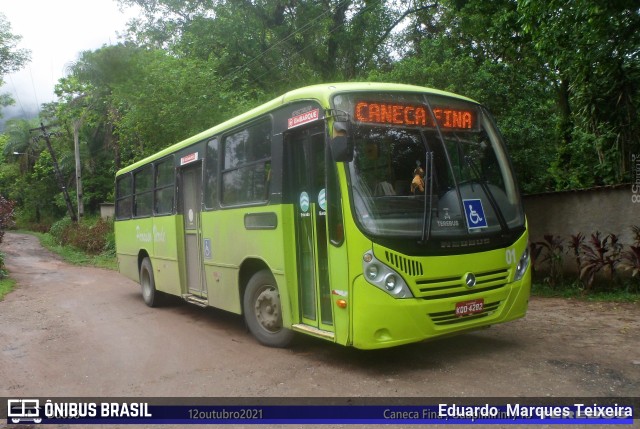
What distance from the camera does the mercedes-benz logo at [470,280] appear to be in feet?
17.4

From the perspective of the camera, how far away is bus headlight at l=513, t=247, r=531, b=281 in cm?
575

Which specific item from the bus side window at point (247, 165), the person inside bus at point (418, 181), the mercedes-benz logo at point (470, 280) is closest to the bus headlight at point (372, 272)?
the person inside bus at point (418, 181)

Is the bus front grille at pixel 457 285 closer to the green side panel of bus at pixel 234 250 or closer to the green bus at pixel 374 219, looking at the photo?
the green bus at pixel 374 219

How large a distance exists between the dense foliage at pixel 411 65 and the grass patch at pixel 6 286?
5.70m

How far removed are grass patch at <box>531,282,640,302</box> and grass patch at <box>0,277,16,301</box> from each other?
11.5 meters

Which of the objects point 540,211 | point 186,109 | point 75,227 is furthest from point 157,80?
point 75,227

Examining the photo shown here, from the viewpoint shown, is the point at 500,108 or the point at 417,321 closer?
the point at 417,321

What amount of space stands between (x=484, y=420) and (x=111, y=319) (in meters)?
6.99

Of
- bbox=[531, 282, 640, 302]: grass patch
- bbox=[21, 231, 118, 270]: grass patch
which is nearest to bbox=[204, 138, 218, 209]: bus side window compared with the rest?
bbox=[531, 282, 640, 302]: grass patch

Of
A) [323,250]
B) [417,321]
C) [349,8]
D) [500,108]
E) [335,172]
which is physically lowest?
[417,321]

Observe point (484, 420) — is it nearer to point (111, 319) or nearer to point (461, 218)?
point (461, 218)

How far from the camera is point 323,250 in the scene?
555 cm

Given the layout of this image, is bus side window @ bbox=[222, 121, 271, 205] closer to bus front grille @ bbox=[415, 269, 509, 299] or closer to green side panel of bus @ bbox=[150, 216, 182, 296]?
green side panel of bus @ bbox=[150, 216, 182, 296]

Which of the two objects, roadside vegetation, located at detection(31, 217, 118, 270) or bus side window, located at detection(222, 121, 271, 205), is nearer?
bus side window, located at detection(222, 121, 271, 205)
